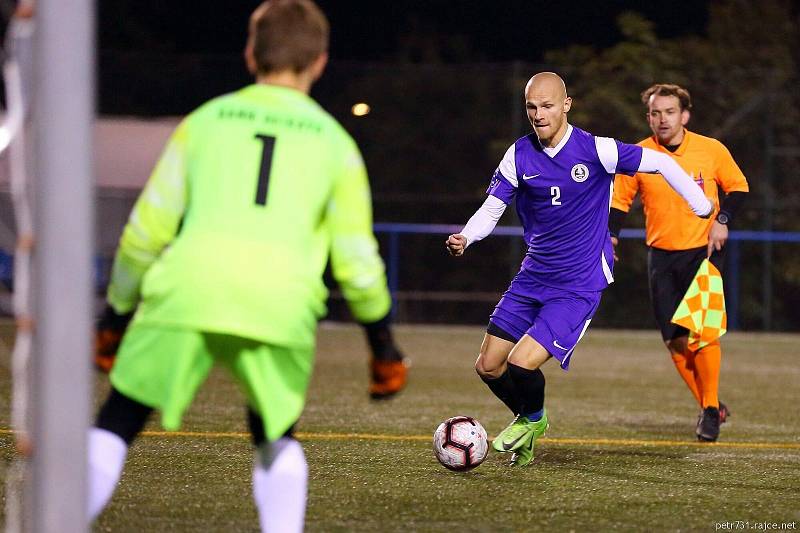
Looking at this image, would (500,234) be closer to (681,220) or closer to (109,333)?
(681,220)

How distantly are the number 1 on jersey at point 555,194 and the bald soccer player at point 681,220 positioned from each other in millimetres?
1269

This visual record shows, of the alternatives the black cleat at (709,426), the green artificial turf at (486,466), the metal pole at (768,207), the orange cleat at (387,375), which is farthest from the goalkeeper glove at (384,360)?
the metal pole at (768,207)

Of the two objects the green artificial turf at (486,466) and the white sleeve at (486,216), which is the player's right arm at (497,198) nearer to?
the white sleeve at (486,216)

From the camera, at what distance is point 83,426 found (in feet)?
10.6

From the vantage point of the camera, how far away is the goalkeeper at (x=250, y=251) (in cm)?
348

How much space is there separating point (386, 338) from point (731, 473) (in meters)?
2.90

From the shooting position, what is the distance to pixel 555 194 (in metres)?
6.25

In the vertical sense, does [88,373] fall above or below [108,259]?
above

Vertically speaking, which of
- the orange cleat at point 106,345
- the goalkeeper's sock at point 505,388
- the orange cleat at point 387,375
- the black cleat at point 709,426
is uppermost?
the orange cleat at point 106,345

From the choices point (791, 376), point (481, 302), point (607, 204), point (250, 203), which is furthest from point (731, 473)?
point (481, 302)

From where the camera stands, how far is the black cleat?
283 inches

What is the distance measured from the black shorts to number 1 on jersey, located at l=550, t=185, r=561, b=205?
5.25ft

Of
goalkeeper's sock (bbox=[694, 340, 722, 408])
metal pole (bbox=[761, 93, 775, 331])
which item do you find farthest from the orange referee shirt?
metal pole (bbox=[761, 93, 775, 331])

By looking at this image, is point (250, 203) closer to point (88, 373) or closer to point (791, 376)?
point (88, 373)
